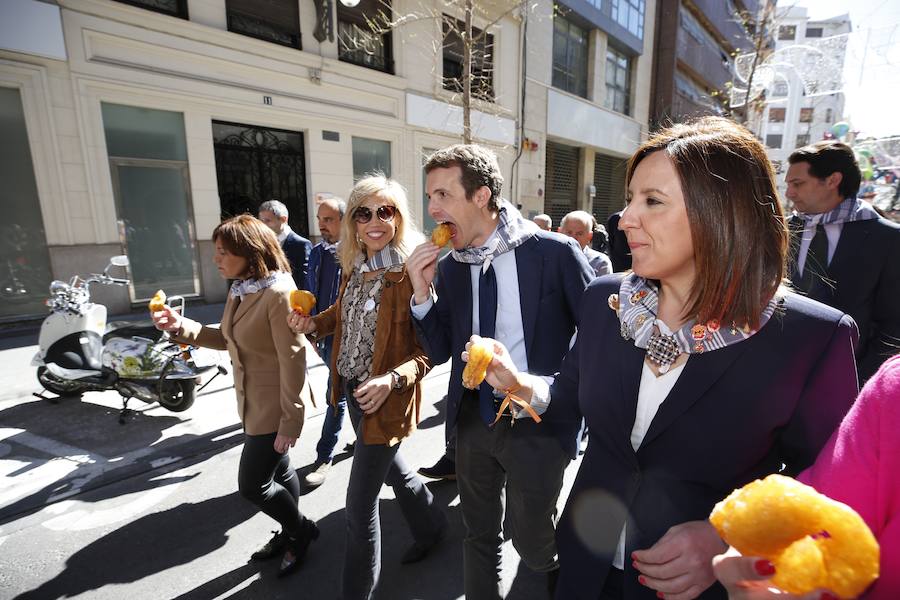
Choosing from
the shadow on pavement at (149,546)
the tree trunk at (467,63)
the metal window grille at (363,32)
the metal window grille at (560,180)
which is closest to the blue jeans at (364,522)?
the shadow on pavement at (149,546)

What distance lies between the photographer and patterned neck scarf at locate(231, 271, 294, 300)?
2660 mm

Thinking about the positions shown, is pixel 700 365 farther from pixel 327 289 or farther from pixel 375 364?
pixel 327 289

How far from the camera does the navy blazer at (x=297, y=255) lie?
5301mm

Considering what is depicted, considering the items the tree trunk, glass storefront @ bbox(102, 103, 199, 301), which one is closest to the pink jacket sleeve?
the tree trunk

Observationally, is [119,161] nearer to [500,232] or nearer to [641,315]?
[500,232]

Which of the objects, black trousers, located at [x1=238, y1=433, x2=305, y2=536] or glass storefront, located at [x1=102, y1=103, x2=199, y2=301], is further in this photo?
glass storefront, located at [x1=102, y1=103, x2=199, y2=301]

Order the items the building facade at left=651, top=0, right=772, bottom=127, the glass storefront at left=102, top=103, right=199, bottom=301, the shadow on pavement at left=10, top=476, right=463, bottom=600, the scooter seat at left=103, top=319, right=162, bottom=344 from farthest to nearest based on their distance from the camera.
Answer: the building facade at left=651, top=0, right=772, bottom=127 < the glass storefront at left=102, top=103, right=199, bottom=301 < the scooter seat at left=103, top=319, right=162, bottom=344 < the shadow on pavement at left=10, top=476, right=463, bottom=600

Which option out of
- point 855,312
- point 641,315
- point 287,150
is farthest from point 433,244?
point 287,150

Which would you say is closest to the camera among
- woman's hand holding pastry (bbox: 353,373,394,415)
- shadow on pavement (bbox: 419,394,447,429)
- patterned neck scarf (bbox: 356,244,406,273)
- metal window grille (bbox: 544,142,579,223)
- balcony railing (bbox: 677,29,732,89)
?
woman's hand holding pastry (bbox: 353,373,394,415)

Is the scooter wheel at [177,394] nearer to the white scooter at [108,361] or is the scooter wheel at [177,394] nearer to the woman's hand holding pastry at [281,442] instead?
the white scooter at [108,361]

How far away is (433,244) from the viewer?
7.16ft

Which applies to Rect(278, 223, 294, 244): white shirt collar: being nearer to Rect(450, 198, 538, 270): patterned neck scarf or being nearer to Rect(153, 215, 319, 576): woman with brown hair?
Rect(153, 215, 319, 576): woman with brown hair

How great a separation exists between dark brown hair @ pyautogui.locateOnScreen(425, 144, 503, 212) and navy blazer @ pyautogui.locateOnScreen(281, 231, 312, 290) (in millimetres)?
3480

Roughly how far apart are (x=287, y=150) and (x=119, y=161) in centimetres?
350
